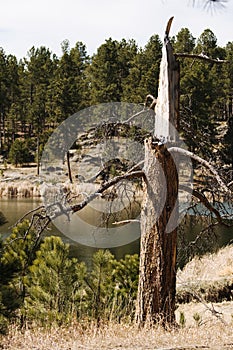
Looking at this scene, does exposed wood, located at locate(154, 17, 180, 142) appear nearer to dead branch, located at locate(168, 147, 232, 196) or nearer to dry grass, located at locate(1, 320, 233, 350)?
dead branch, located at locate(168, 147, 232, 196)

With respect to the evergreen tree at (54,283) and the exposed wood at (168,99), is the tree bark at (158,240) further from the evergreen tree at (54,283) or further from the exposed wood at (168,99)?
the evergreen tree at (54,283)

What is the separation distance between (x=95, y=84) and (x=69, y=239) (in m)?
25.0

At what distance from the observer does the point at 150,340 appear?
5.35 metres

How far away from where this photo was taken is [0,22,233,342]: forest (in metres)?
7.36

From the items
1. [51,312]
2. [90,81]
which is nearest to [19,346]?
[51,312]

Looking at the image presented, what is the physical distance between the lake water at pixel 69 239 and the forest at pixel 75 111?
29.7 inches

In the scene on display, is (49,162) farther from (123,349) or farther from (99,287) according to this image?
(123,349)

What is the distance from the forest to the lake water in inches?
29.7

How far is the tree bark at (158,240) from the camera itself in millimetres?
6211

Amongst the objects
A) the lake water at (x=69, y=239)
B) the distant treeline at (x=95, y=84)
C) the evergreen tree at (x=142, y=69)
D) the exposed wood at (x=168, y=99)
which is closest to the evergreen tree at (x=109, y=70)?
the distant treeline at (x=95, y=84)

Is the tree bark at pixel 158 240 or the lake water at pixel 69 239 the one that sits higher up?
the tree bark at pixel 158 240

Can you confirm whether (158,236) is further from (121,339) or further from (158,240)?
(121,339)

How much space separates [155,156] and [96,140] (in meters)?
1.87

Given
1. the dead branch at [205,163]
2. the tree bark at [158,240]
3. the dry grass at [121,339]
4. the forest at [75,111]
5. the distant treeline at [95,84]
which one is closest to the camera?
the dry grass at [121,339]
